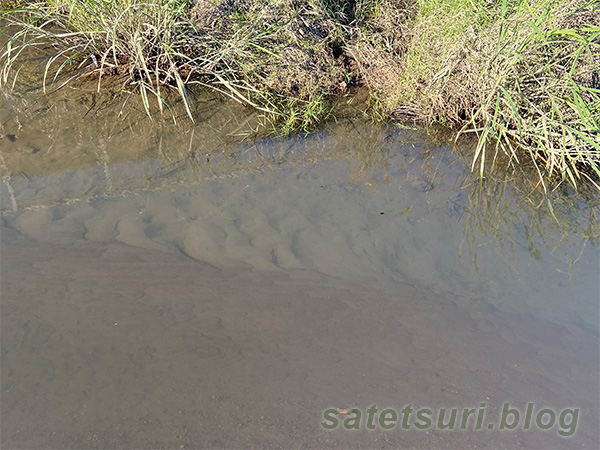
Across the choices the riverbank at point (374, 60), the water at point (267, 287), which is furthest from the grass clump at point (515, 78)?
the water at point (267, 287)

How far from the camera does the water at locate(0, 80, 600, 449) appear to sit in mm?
1837

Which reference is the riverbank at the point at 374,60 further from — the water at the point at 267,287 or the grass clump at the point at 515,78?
the water at the point at 267,287

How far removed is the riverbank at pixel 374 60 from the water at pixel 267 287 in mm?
279

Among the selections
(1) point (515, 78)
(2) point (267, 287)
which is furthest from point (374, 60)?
(2) point (267, 287)

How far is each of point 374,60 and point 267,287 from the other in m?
2.06

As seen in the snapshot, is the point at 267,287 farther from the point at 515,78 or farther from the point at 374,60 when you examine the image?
the point at 374,60

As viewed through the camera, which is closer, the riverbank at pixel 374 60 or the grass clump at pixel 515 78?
the grass clump at pixel 515 78

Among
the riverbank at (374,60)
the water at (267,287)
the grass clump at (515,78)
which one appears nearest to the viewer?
the water at (267,287)

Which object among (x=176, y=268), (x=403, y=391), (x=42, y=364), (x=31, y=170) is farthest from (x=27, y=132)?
(x=403, y=391)

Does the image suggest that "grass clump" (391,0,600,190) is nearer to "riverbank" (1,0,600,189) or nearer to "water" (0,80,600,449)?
"riverbank" (1,0,600,189)

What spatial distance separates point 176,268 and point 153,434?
0.77m

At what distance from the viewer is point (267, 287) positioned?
7.55ft

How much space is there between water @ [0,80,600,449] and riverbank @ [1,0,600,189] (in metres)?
0.28

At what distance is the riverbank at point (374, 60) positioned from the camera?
121 inches
